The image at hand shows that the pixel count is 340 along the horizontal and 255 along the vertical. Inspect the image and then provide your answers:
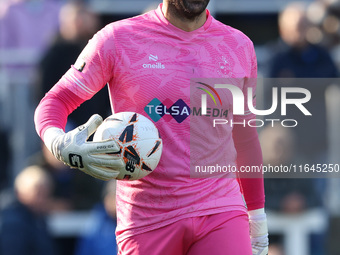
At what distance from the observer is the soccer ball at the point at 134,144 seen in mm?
3469

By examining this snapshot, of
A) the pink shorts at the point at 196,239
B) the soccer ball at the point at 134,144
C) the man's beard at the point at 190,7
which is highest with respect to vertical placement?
the man's beard at the point at 190,7

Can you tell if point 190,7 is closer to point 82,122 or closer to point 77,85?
point 77,85

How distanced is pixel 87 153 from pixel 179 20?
0.91 m

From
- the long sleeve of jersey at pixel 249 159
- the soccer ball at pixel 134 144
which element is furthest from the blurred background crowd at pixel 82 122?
the soccer ball at pixel 134 144

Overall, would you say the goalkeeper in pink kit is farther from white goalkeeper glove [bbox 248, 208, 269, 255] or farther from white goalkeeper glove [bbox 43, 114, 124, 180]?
white goalkeeper glove [bbox 248, 208, 269, 255]

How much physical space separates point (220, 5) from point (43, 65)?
82.4 inches

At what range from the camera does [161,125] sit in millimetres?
3650

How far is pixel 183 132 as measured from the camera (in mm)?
3658

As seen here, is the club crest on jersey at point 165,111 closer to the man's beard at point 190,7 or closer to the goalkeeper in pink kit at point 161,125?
the goalkeeper in pink kit at point 161,125

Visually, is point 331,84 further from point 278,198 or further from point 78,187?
point 78,187

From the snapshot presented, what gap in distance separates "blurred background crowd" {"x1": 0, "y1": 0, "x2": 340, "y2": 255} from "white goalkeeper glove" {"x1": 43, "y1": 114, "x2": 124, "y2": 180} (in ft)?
10.7

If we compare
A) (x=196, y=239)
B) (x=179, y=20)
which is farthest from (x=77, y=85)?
(x=196, y=239)

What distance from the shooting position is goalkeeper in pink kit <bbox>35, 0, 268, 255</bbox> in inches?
140

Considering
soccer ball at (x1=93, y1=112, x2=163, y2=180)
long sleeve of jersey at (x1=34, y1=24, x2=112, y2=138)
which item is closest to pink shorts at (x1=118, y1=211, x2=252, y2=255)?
soccer ball at (x1=93, y1=112, x2=163, y2=180)
